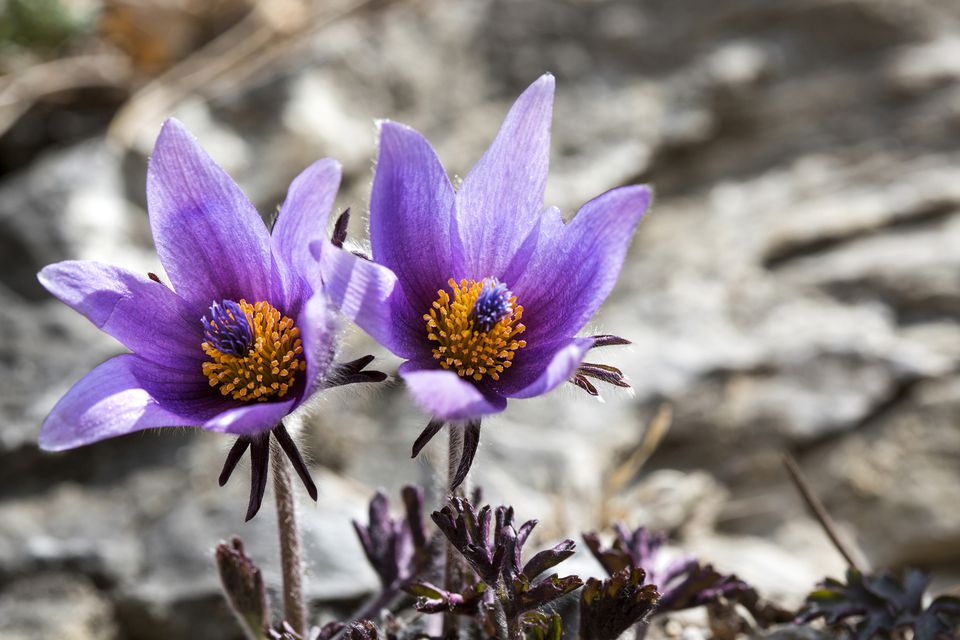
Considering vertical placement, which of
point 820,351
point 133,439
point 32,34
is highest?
point 32,34

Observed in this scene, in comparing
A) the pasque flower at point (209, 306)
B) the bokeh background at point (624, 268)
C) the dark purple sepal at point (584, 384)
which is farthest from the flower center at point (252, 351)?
the dark purple sepal at point (584, 384)

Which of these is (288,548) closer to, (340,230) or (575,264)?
(340,230)

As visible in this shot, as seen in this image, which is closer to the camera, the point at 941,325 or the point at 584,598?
the point at 584,598

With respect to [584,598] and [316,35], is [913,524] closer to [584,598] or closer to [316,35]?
[584,598]

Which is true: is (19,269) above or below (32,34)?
below

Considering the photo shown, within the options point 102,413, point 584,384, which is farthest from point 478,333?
point 102,413

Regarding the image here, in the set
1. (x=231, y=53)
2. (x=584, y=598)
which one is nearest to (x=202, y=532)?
(x=584, y=598)
